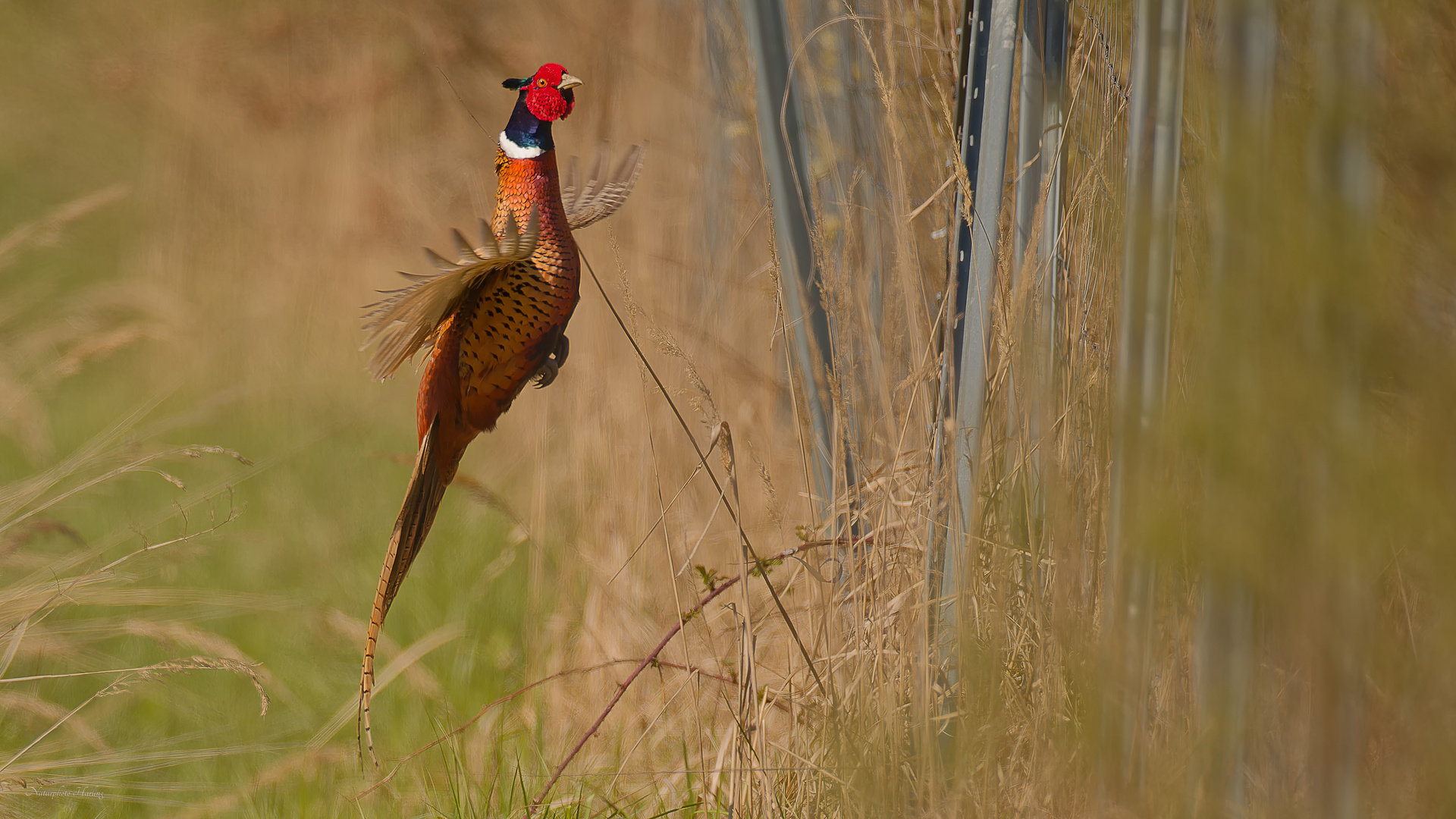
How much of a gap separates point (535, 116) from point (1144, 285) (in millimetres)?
477

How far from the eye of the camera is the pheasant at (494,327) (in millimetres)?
775

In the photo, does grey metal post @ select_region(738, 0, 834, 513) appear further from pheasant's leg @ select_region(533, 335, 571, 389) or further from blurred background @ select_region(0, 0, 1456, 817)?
pheasant's leg @ select_region(533, 335, 571, 389)

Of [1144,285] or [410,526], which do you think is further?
[410,526]

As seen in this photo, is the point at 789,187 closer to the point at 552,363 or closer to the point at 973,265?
the point at 973,265

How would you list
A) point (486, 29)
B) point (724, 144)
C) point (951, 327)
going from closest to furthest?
1. point (951, 327)
2. point (724, 144)
3. point (486, 29)

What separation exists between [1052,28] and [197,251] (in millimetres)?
4160

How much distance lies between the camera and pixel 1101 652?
523 millimetres

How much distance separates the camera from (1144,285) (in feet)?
1.74

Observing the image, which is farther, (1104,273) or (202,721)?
(202,721)

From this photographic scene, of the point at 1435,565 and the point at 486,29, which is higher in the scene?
the point at 486,29

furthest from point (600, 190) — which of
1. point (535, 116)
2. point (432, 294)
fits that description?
point (432, 294)

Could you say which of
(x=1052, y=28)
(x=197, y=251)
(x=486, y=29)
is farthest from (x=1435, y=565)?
(x=197, y=251)

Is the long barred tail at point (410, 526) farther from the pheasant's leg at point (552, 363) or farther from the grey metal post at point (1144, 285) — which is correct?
the grey metal post at point (1144, 285)

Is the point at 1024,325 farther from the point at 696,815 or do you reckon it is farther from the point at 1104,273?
the point at 696,815
